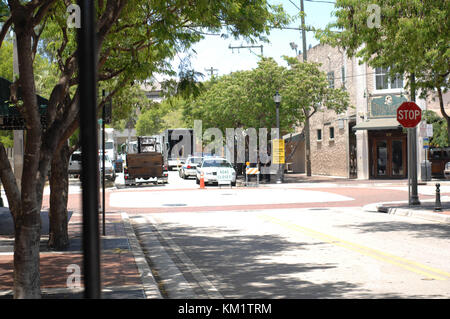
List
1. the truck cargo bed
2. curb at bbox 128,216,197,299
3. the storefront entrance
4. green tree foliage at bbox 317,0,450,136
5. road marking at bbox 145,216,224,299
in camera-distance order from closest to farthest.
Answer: road marking at bbox 145,216,224,299 < curb at bbox 128,216,197,299 < green tree foliage at bbox 317,0,450,136 < the truck cargo bed < the storefront entrance

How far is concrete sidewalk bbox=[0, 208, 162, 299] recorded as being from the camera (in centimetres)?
770

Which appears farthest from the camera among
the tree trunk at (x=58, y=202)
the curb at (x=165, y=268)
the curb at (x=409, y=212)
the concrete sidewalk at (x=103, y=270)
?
the curb at (x=409, y=212)

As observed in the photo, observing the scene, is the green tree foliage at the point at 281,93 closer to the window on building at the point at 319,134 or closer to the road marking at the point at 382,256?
the window on building at the point at 319,134

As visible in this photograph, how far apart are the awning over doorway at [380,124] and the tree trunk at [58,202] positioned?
30.8m

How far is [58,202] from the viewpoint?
11.8m

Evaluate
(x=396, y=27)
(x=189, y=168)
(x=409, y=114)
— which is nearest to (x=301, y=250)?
(x=396, y=27)

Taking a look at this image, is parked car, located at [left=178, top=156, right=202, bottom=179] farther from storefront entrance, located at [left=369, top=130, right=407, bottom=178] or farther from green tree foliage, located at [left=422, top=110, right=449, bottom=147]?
green tree foliage, located at [left=422, top=110, right=449, bottom=147]

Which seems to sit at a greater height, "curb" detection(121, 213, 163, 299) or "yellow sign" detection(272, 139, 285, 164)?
"yellow sign" detection(272, 139, 285, 164)

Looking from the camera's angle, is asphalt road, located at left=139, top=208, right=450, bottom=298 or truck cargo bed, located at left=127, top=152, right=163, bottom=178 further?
truck cargo bed, located at left=127, top=152, right=163, bottom=178

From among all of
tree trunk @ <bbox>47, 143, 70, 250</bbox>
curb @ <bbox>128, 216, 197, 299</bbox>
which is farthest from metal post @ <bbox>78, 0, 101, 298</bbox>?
tree trunk @ <bbox>47, 143, 70, 250</bbox>

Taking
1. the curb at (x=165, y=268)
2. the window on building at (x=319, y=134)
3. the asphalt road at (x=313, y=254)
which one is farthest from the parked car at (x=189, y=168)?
the curb at (x=165, y=268)

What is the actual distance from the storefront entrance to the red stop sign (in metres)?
22.4

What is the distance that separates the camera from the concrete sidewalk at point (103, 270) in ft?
25.3
